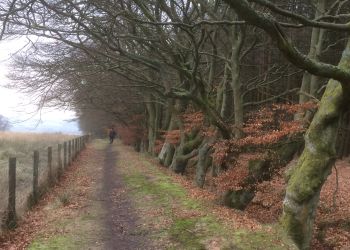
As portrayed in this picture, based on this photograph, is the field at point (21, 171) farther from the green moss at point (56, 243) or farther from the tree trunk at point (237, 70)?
the tree trunk at point (237, 70)

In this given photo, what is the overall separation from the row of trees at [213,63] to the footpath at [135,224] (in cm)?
146

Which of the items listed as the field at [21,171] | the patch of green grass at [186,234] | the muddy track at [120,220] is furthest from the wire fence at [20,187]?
the patch of green grass at [186,234]

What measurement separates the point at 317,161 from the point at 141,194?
6437 mm

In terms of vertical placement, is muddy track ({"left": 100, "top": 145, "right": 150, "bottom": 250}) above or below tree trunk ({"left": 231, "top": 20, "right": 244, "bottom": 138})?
below

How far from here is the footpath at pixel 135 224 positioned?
905 cm

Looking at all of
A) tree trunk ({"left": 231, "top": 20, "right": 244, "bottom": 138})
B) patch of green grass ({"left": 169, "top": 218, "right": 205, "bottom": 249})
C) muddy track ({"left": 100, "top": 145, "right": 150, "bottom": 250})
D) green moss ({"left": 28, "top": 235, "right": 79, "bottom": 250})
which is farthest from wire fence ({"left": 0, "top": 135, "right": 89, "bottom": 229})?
tree trunk ({"left": 231, "top": 20, "right": 244, "bottom": 138})

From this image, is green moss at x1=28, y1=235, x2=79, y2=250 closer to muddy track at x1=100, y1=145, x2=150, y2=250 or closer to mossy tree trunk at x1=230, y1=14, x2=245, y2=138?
muddy track at x1=100, y1=145, x2=150, y2=250

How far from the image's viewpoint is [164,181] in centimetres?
1739

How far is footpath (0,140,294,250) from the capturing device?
9055 millimetres

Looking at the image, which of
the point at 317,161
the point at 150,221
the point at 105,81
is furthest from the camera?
the point at 105,81

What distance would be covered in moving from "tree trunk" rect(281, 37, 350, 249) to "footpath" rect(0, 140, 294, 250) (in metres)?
0.51

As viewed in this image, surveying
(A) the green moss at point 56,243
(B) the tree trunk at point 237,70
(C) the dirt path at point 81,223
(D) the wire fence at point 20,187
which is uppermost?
(B) the tree trunk at point 237,70

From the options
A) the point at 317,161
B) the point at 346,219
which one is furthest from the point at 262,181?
the point at 317,161

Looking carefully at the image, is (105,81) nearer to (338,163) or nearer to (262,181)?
(262,181)
